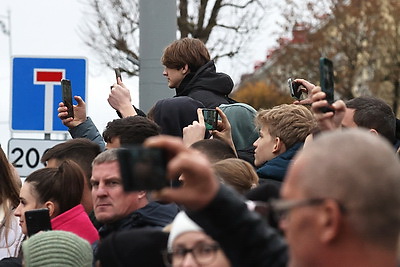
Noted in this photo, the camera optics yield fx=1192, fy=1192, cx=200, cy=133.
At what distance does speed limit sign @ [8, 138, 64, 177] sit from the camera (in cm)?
1195

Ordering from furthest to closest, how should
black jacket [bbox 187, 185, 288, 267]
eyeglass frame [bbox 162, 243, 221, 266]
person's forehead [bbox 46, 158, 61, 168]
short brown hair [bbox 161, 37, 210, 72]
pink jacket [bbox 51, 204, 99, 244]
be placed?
short brown hair [bbox 161, 37, 210, 72], person's forehead [bbox 46, 158, 61, 168], pink jacket [bbox 51, 204, 99, 244], eyeglass frame [bbox 162, 243, 221, 266], black jacket [bbox 187, 185, 288, 267]

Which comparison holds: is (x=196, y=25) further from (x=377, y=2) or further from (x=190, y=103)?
(x=377, y=2)

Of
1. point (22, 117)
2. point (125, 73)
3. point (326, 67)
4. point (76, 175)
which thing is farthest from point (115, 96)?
point (125, 73)

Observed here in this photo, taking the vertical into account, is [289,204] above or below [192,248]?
above

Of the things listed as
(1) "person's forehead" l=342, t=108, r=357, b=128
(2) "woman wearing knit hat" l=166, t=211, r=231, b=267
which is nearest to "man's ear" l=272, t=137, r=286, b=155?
(1) "person's forehead" l=342, t=108, r=357, b=128

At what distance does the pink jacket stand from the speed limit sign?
5444mm

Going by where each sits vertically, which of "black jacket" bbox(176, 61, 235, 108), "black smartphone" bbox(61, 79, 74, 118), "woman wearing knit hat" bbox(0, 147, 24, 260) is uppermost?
"black jacket" bbox(176, 61, 235, 108)

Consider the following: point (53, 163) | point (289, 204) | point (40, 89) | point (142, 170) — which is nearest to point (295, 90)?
point (53, 163)

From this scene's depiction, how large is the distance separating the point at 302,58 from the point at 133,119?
45357 millimetres

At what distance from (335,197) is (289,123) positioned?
3.91m

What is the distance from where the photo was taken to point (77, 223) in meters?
6.31

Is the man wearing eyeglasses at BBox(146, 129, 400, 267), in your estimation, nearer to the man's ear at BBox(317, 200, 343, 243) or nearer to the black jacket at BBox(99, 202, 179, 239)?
the man's ear at BBox(317, 200, 343, 243)

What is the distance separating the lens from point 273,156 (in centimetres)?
696

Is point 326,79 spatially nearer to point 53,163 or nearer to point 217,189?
point 217,189
